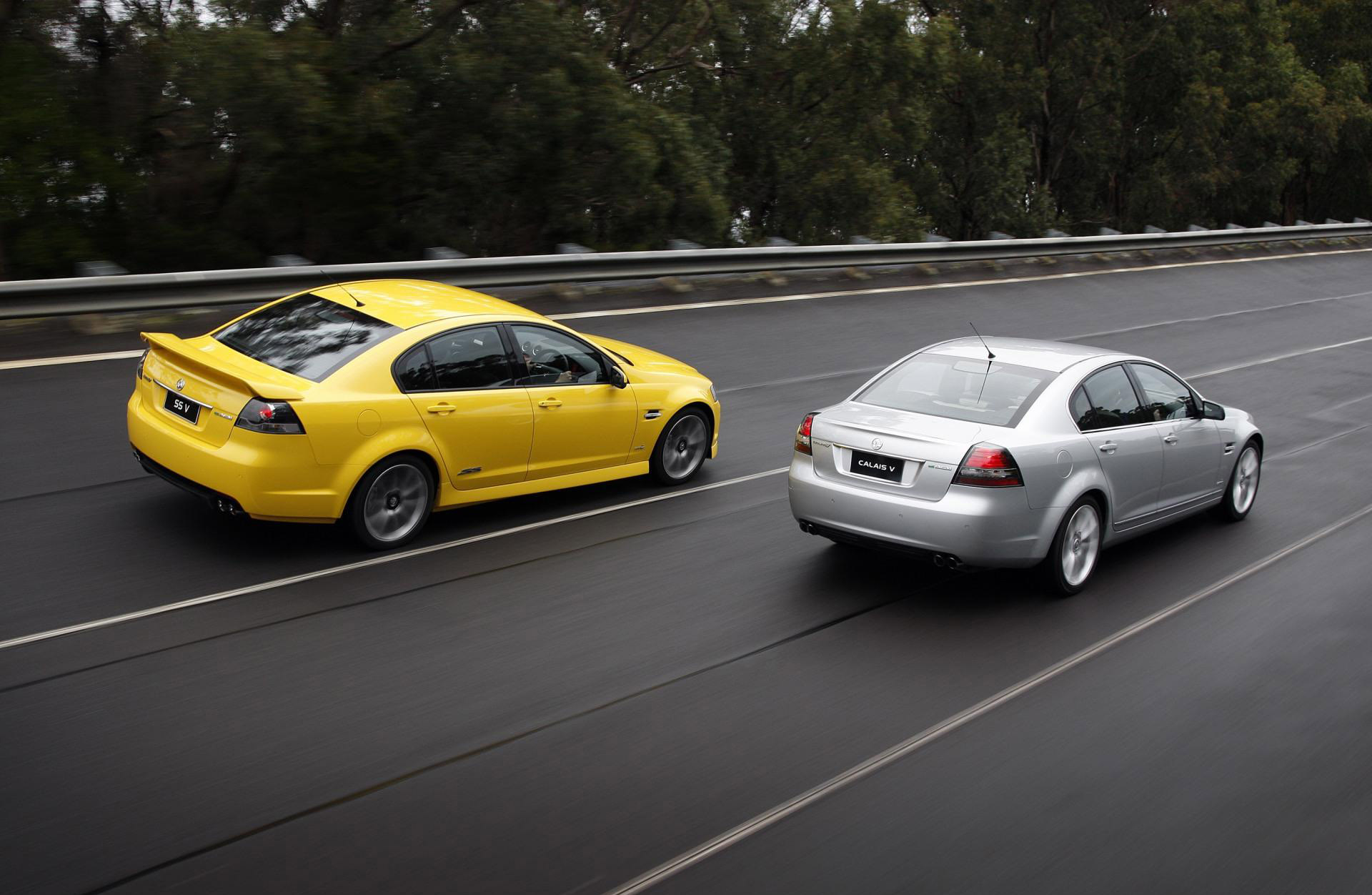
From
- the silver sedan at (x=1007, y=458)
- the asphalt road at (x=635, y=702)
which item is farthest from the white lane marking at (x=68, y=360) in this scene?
the silver sedan at (x=1007, y=458)

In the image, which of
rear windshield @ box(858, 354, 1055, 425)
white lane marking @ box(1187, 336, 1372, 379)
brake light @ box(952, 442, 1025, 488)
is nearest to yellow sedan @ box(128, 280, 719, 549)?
rear windshield @ box(858, 354, 1055, 425)

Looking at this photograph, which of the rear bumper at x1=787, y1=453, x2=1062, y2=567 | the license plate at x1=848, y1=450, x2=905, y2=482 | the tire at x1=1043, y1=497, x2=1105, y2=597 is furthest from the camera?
the tire at x1=1043, y1=497, x2=1105, y2=597

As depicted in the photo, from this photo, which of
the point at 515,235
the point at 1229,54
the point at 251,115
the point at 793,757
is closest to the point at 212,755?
the point at 793,757

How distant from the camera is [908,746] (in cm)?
581

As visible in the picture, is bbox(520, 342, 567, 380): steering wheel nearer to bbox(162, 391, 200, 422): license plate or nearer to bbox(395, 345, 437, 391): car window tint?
bbox(395, 345, 437, 391): car window tint

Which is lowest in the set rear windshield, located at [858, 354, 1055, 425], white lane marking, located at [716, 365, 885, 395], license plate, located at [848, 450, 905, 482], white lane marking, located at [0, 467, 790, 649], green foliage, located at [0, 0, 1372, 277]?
white lane marking, located at [0, 467, 790, 649]

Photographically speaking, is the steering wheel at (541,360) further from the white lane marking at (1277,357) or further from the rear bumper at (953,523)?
the white lane marking at (1277,357)

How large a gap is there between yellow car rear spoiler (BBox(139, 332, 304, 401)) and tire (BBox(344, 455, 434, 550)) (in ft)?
2.32

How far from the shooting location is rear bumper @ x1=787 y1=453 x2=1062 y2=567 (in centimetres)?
729

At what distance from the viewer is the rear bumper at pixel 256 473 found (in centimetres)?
712

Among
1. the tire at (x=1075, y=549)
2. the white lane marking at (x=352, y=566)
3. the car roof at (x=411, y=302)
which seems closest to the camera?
the white lane marking at (x=352, y=566)

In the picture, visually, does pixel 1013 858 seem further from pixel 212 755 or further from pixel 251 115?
pixel 251 115

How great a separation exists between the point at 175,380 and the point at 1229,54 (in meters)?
47.8

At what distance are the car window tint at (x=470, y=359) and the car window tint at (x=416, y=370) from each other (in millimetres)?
51
